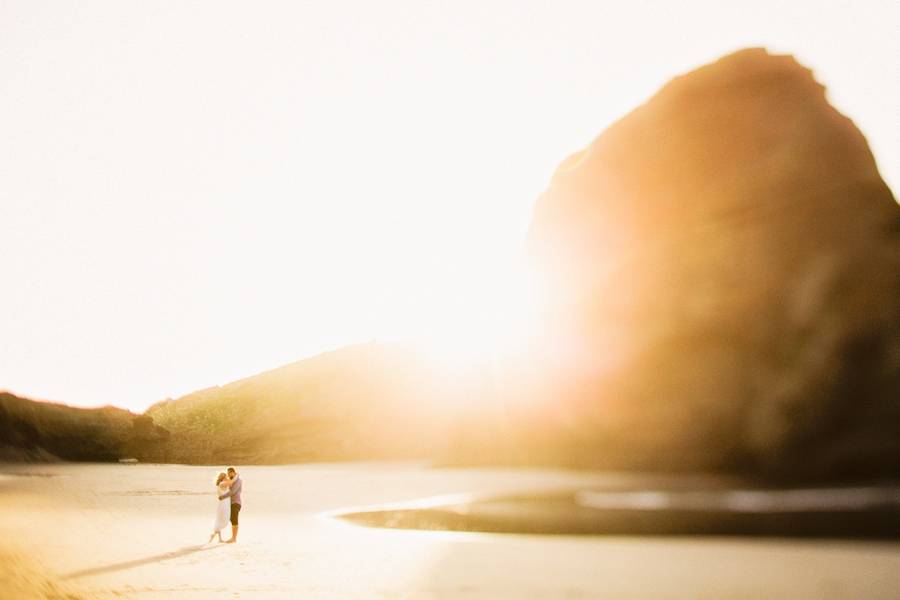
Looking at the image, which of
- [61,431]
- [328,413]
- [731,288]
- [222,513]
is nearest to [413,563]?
[222,513]

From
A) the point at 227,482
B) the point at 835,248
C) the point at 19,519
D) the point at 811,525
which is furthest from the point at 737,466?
the point at 19,519

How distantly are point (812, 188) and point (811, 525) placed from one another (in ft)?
126

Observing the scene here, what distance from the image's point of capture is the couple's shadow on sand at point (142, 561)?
40.4ft

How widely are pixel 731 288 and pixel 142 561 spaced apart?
4862 centimetres

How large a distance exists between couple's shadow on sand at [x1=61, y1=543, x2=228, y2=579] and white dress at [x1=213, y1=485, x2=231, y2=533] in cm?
63

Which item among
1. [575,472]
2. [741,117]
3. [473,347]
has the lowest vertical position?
[575,472]

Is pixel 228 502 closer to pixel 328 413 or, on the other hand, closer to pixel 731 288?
pixel 731 288

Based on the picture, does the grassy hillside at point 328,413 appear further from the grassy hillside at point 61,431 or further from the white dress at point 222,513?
the white dress at point 222,513

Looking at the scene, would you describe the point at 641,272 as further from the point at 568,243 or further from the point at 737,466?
the point at 737,466

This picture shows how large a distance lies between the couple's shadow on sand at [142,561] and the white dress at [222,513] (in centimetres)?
63

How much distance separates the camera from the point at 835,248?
46.9 meters

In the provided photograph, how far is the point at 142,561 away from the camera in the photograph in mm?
13680

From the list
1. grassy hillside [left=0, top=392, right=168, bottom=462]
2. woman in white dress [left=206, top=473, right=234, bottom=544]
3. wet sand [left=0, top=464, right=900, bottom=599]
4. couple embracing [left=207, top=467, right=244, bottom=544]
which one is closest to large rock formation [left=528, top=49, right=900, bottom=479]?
wet sand [left=0, top=464, right=900, bottom=599]

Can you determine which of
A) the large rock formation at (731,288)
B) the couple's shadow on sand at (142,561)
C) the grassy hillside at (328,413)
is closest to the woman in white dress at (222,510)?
the couple's shadow on sand at (142,561)
